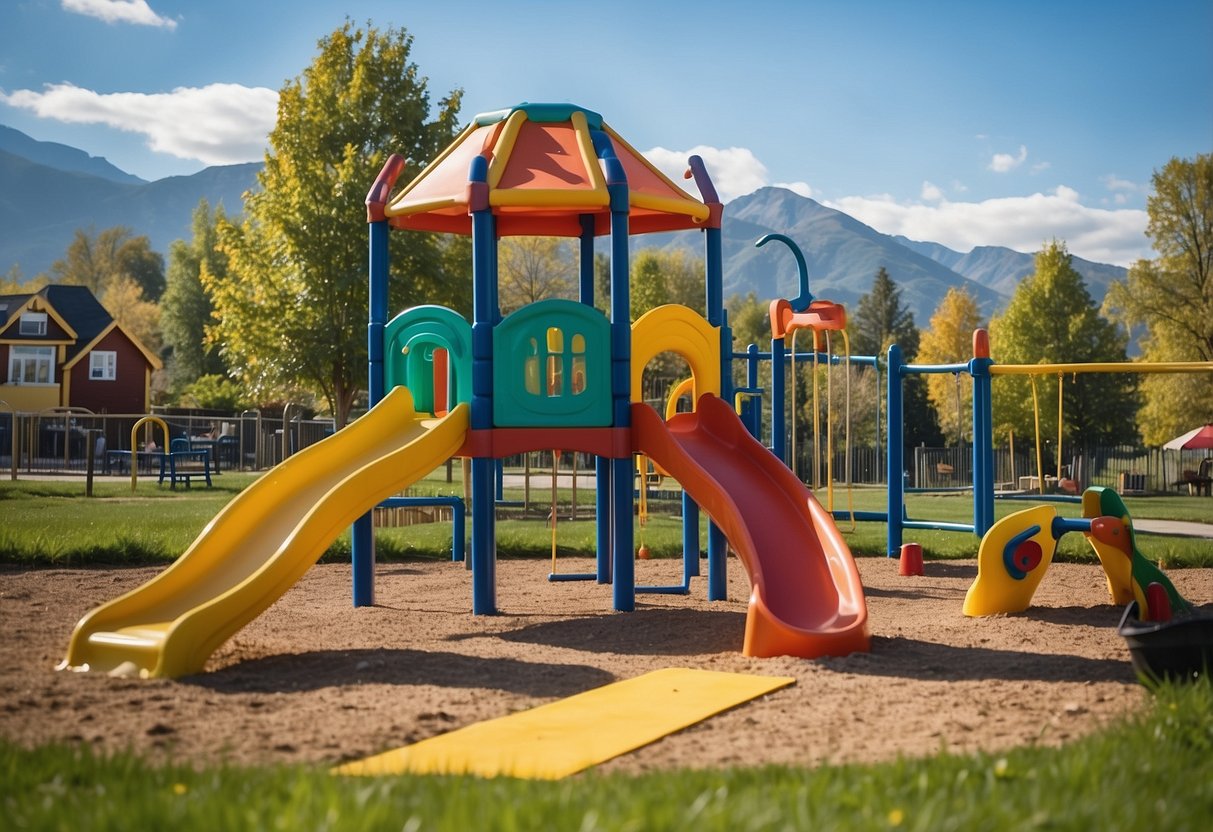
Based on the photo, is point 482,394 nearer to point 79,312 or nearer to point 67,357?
point 67,357

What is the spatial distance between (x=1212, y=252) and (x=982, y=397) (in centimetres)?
3703

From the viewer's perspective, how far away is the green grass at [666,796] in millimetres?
3316

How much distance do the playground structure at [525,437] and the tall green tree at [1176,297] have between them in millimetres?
35195

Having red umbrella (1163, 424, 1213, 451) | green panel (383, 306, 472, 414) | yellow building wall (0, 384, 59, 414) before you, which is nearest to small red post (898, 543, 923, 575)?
green panel (383, 306, 472, 414)

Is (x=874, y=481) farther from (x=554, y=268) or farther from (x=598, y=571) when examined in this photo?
(x=598, y=571)

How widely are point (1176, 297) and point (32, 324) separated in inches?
1716

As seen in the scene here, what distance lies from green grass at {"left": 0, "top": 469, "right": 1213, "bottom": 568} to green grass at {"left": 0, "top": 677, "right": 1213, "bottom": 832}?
8.26m

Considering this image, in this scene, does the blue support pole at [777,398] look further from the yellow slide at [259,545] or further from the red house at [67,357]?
the red house at [67,357]

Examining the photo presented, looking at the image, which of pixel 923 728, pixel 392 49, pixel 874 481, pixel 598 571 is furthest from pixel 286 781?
pixel 874 481

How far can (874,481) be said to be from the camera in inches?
1640

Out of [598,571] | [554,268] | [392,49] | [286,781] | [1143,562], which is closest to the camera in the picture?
[286,781]

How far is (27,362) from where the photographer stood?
45750 millimetres

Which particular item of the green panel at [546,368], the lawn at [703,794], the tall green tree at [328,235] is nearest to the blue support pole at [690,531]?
the green panel at [546,368]

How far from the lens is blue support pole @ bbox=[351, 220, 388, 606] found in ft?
31.9
